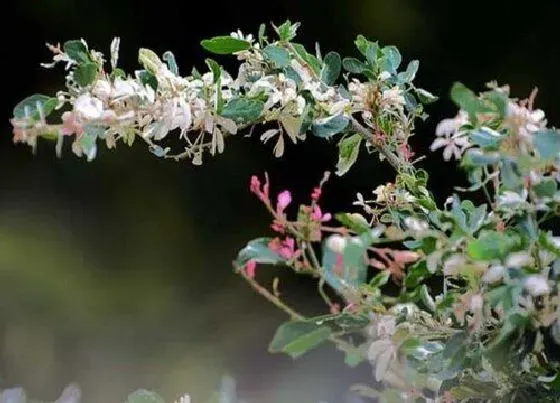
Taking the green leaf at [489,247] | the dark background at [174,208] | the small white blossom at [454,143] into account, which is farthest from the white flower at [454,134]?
the dark background at [174,208]

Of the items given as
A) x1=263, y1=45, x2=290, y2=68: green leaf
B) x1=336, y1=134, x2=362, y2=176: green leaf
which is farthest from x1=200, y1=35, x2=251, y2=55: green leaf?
x1=336, y1=134, x2=362, y2=176: green leaf

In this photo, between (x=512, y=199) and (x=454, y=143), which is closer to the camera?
(x=512, y=199)

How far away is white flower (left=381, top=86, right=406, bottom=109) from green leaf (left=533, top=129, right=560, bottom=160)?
21 cm

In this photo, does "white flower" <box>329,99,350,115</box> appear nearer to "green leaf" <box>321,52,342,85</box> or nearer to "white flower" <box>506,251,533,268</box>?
"green leaf" <box>321,52,342,85</box>

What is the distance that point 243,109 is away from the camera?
1.82 ft

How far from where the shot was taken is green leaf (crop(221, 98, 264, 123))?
1.80 feet

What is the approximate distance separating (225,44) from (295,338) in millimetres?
259

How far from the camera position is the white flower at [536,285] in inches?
15.9

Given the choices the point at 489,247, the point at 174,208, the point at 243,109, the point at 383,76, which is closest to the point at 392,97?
the point at 383,76

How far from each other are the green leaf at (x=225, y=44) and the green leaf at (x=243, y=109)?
5 centimetres

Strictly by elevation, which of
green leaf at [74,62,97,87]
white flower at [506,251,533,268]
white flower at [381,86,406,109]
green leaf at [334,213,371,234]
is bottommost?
white flower at [506,251,533,268]

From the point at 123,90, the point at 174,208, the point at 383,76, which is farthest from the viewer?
the point at 174,208

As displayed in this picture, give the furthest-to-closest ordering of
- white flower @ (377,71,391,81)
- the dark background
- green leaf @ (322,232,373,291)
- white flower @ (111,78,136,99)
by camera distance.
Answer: the dark background, white flower @ (377,71,391,81), white flower @ (111,78,136,99), green leaf @ (322,232,373,291)

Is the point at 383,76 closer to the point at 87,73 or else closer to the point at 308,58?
the point at 308,58
